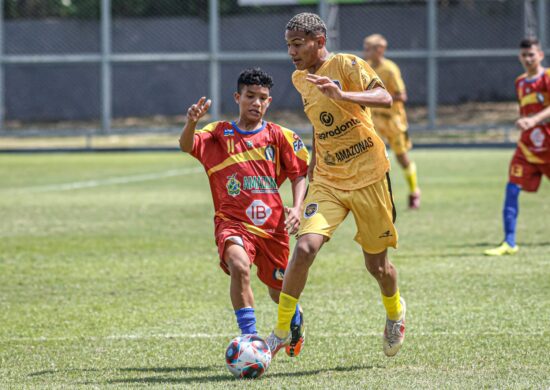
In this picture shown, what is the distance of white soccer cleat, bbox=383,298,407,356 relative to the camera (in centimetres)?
648

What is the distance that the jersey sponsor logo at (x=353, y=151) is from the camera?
21.4ft

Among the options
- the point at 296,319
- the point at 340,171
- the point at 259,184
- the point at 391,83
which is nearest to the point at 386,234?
the point at 340,171

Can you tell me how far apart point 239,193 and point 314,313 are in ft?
5.45

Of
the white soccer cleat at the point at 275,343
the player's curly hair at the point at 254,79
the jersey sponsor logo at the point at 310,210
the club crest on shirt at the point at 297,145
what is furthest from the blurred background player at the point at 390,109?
the white soccer cleat at the point at 275,343

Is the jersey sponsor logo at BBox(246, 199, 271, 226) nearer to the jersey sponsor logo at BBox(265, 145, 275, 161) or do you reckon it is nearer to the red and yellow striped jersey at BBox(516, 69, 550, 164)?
the jersey sponsor logo at BBox(265, 145, 275, 161)

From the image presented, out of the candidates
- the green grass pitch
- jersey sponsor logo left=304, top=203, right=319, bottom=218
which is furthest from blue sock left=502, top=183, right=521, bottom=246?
jersey sponsor logo left=304, top=203, right=319, bottom=218

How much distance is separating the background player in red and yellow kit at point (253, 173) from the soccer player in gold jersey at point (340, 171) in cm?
26

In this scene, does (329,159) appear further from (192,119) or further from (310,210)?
(192,119)

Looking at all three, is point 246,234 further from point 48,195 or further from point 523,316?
point 48,195

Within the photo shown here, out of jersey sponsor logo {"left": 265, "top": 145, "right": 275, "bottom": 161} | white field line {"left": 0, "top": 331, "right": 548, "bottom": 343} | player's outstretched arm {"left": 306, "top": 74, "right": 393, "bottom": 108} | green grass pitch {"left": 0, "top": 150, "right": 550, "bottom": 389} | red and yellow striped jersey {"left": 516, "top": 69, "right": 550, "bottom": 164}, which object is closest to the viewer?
player's outstretched arm {"left": 306, "top": 74, "right": 393, "bottom": 108}

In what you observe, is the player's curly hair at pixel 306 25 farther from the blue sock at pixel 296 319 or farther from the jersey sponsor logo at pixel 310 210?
the blue sock at pixel 296 319

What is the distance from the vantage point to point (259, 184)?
22.5 ft

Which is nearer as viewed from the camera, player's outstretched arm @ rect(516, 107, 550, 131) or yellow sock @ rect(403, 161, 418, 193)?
player's outstretched arm @ rect(516, 107, 550, 131)

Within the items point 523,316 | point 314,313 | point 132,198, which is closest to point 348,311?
point 314,313
